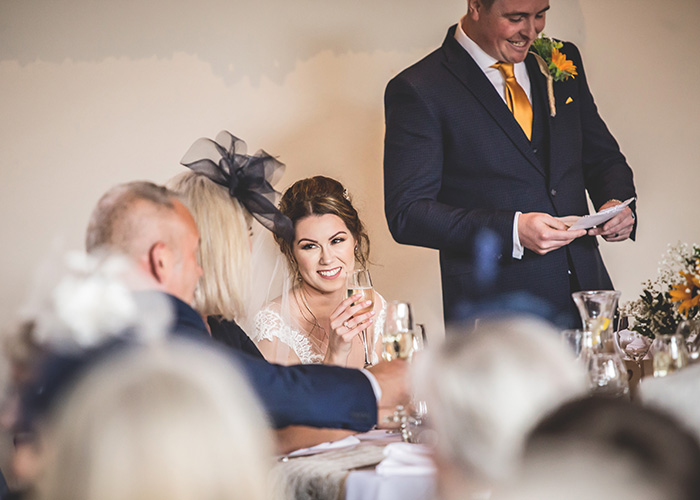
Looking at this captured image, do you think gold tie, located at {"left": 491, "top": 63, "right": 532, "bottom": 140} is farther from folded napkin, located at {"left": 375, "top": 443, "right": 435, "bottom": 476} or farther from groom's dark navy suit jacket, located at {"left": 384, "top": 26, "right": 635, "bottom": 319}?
folded napkin, located at {"left": 375, "top": 443, "right": 435, "bottom": 476}

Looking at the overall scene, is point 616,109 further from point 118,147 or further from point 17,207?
point 17,207

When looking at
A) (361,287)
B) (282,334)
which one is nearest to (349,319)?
(361,287)

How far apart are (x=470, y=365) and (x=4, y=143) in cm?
314

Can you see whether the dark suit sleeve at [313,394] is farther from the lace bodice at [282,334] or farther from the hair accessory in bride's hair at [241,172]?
the lace bodice at [282,334]

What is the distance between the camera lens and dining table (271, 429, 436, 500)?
1.46 meters

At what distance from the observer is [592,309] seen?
187cm

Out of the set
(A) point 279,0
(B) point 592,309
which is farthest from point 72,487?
(A) point 279,0

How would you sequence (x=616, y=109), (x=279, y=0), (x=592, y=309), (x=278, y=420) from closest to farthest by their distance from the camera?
1. (x=278, y=420)
2. (x=592, y=309)
3. (x=279, y=0)
4. (x=616, y=109)

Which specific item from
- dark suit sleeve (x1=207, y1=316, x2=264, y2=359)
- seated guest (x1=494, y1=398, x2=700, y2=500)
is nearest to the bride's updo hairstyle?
dark suit sleeve (x1=207, y1=316, x2=264, y2=359)

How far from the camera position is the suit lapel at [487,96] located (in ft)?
9.57

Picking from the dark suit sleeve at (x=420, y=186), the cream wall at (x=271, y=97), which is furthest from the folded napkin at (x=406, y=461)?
the cream wall at (x=271, y=97)

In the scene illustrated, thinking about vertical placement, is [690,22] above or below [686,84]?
above

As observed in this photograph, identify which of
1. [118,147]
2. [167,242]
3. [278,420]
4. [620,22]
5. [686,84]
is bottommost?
[278,420]

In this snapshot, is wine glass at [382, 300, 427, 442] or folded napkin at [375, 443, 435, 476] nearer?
folded napkin at [375, 443, 435, 476]
